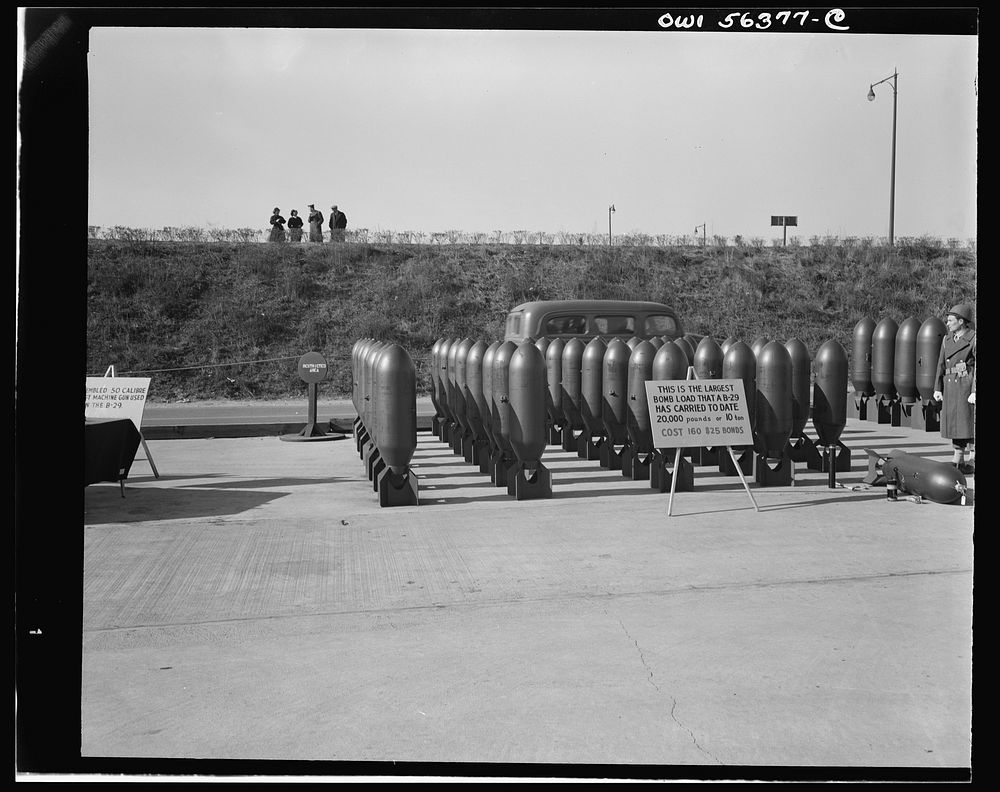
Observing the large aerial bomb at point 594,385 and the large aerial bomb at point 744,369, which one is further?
the large aerial bomb at point 594,385

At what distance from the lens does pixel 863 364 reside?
53.8 feet

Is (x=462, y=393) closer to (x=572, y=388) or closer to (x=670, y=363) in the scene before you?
(x=572, y=388)

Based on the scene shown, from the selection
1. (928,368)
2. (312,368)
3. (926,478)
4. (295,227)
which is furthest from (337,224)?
(926,478)

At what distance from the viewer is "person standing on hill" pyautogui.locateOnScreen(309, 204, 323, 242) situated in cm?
3206

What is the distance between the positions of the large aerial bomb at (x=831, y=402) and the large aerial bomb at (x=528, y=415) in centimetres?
348

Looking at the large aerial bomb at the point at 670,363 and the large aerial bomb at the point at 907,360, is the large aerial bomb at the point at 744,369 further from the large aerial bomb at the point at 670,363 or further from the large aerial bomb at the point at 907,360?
the large aerial bomb at the point at 907,360

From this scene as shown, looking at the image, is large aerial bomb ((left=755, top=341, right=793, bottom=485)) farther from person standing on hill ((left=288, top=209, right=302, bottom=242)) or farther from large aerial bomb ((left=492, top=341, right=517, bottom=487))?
person standing on hill ((left=288, top=209, right=302, bottom=242))

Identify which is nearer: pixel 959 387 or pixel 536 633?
pixel 536 633

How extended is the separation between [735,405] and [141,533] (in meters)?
5.31

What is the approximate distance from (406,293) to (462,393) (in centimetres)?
1923

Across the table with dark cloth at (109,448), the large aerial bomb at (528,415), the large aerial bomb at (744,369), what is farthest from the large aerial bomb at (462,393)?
the table with dark cloth at (109,448)

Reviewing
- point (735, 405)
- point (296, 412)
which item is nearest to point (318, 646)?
point (735, 405)

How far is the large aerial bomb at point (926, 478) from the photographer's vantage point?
8641 mm

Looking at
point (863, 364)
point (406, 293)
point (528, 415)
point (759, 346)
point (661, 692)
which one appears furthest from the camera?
point (406, 293)
